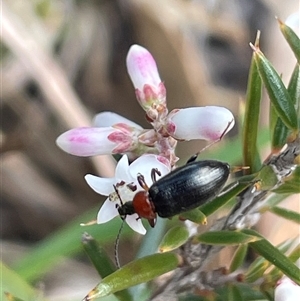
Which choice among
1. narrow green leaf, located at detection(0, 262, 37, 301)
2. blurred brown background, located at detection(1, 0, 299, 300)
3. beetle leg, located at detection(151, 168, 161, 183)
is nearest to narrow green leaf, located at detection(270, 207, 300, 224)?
beetle leg, located at detection(151, 168, 161, 183)

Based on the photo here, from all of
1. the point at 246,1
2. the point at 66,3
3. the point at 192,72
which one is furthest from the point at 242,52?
the point at 66,3

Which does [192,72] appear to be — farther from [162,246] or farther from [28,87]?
[162,246]

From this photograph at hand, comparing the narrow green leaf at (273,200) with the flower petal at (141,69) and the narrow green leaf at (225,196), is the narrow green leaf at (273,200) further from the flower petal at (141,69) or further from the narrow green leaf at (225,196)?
the flower petal at (141,69)

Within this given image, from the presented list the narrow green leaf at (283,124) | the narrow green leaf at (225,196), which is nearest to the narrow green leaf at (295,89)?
the narrow green leaf at (283,124)

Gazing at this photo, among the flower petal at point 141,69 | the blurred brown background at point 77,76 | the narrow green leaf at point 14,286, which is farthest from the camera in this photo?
the blurred brown background at point 77,76

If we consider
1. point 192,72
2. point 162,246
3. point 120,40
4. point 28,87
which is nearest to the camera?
point 162,246

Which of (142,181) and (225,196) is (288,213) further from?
(142,181)
